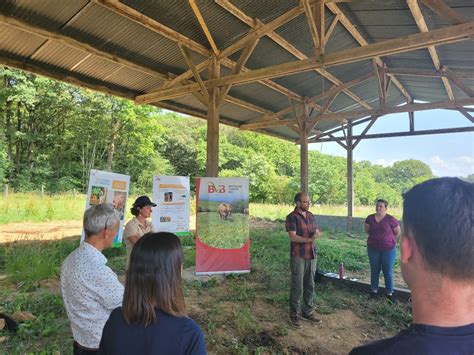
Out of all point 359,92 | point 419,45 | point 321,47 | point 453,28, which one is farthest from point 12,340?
point 359,92

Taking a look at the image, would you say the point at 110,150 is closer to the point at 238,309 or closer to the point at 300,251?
the point at 238,309

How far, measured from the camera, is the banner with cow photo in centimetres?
557

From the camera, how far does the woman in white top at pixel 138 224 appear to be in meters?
3.35

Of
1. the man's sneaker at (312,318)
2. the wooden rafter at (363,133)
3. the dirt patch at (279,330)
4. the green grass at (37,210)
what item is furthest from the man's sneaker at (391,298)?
the green grass at (37,210)

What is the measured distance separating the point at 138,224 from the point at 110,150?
20.4 meters

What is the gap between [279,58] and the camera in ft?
20.9

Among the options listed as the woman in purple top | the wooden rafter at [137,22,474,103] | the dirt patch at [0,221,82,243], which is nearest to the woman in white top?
the wooden rafter at [137,22,474,103]

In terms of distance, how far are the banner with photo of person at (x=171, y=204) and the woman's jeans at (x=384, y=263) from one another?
308cm

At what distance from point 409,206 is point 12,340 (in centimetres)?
385

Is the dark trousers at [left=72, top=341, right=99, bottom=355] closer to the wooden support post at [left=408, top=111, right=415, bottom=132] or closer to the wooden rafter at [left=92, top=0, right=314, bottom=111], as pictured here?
the wooden rafter at [left=92, top=0, right=314, bottom=111]

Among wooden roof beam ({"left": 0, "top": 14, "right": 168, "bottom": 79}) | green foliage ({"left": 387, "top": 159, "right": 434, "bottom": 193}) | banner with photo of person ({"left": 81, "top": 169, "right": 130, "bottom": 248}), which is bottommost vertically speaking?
banner with photo of person ({"left": 81, "top": 169, "right": 130, "bottom": 248})

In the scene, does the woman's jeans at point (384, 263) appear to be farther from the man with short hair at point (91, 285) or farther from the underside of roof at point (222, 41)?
the man with short hair at point (91, 285)

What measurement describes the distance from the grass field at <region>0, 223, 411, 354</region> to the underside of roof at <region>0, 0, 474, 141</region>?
3200mm

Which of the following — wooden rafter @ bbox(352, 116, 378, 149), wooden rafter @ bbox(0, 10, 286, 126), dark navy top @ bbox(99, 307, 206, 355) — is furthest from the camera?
wooden rafter @ bbox(352, 116, 378, 149)
